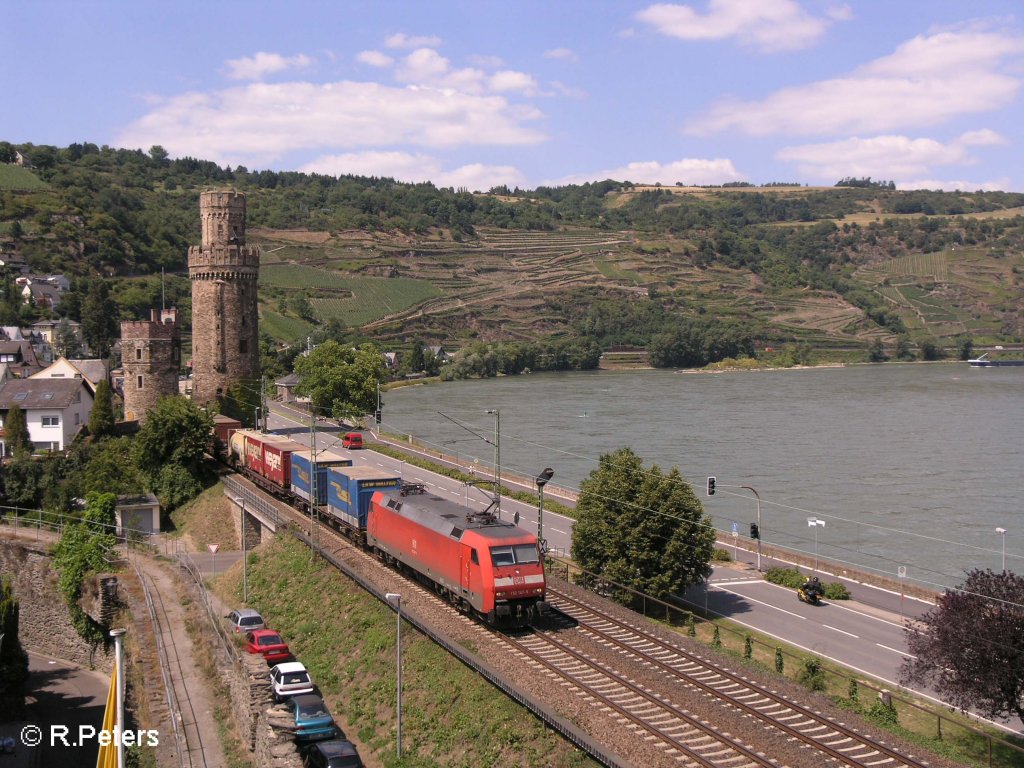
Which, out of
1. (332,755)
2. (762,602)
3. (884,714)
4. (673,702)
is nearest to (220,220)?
(762,602)

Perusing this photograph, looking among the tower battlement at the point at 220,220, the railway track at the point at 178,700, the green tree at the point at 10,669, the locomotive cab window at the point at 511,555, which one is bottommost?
the green tree at the point at 10,669

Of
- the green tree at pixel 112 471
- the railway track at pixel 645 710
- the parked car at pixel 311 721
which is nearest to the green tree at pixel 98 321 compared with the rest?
the green tree at pixel 112 471

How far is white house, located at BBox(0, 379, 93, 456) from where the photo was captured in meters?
58.4

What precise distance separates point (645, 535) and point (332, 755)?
1300cm

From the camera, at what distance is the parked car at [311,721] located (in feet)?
70.5

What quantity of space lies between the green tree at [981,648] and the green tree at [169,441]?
133 feet

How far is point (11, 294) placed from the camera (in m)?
106

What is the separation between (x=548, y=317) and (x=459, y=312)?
59.7 feet

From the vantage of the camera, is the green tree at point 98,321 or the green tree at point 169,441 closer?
the green tree at point 169,441

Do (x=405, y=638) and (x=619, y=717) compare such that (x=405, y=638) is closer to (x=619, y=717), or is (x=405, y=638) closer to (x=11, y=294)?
(x=619, y=717)

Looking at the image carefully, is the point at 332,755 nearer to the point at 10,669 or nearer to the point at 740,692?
the point at 740,692

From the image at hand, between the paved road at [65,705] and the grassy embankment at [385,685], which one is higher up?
the grassy embankment at [385,685]

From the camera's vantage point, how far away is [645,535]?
97.7ft

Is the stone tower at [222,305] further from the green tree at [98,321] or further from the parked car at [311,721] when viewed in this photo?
the parked car at [311,721]
